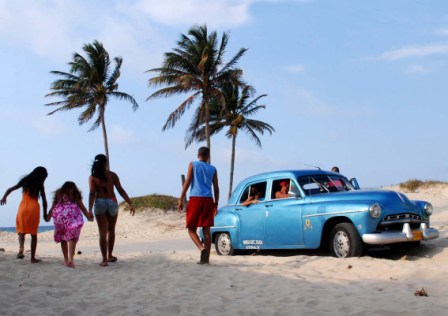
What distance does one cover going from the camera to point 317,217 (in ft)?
30.5

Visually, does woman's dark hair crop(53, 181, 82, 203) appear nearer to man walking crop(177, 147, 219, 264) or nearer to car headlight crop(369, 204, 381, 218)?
man walking crop(177, 147, 219, 264)

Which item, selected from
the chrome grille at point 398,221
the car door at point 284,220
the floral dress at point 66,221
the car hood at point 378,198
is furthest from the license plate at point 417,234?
the floral dress at point 66,221

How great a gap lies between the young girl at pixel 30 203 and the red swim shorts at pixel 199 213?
8.35 feet

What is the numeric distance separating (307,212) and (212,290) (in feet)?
10.7

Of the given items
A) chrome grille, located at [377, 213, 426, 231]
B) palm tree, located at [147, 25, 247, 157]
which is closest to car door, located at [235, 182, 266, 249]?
chrome grille, located at [377, 213, 426, 231]

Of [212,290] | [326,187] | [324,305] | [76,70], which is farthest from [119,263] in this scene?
[76,70]

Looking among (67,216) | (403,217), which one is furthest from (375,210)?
(67,216)

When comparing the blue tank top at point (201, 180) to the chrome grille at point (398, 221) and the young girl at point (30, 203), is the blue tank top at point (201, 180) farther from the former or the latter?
the chrome grille at point (398, 221)

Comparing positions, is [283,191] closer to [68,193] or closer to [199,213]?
[199,213]

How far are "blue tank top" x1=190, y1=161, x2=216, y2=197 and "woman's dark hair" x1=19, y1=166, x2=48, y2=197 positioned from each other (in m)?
2.68

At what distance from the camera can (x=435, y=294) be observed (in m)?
6.14

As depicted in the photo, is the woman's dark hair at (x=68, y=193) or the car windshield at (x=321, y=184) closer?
the woman's dark hair at (x=68, y=193)

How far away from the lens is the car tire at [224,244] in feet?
35.8

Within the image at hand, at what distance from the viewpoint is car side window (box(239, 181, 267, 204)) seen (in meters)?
10.7
